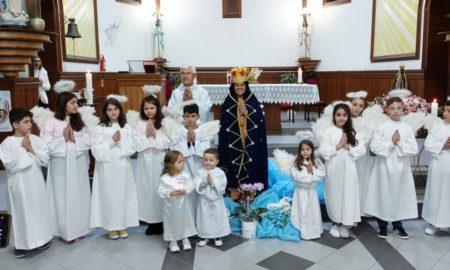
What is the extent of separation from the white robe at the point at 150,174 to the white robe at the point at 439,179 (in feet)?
8.47

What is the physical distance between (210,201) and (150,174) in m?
0.69

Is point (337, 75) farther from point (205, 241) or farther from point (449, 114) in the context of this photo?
point (205, 241)

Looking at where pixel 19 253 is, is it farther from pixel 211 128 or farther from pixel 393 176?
pixel 393 176

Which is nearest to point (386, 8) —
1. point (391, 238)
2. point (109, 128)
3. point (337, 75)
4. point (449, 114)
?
point (337, 75)

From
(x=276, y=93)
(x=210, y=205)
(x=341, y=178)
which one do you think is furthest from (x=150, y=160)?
(x=276, y=93)

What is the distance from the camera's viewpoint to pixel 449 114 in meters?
3.65

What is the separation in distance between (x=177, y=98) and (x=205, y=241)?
177 cm

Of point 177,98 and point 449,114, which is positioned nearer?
point 449,114

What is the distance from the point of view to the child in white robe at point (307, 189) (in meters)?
3.58

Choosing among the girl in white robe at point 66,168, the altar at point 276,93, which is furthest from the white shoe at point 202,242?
the altar at point 276,93

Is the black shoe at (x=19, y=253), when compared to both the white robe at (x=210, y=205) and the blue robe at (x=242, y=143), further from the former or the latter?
the blue robe at (x=242, y=143)

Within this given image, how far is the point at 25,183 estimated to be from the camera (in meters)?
3.25

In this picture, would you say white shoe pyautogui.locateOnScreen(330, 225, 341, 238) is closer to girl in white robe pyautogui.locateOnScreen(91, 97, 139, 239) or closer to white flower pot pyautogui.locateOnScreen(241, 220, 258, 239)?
white flower pot pyautogui.locateOnScreen(241, 220, 258, 239)

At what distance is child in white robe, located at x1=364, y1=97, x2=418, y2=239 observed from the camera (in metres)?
3.62
